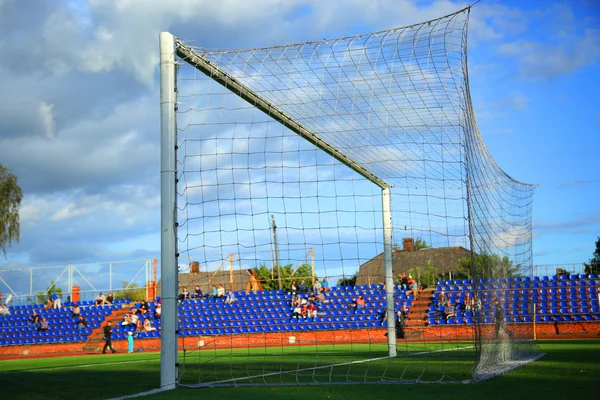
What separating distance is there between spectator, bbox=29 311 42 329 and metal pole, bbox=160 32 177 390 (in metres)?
26.5

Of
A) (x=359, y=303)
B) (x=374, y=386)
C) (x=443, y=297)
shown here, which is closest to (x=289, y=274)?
(x=359, y=303)

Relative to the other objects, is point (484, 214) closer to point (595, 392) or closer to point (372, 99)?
point (372, 99)

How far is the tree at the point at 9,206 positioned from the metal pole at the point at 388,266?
2582cm

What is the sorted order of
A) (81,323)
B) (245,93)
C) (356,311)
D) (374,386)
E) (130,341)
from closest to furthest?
(374,386), (245,93), (356,311), (130,341), (81,323)

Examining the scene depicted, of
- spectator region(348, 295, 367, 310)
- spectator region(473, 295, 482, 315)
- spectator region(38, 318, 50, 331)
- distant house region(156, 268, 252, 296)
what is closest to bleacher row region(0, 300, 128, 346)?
spectator region(38, 318, 50, 331)

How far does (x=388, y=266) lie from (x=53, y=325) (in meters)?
24.6

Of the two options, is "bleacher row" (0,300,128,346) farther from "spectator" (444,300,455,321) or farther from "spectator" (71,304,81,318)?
"spectator" (444,300,455,321)

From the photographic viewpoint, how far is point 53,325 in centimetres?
3206

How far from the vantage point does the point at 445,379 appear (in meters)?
8.51

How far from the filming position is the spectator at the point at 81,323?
30953 millimetres

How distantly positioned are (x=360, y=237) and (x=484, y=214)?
2.64 metres

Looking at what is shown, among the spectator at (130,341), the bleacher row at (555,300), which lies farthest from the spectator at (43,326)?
the bleacher row at (555,300)

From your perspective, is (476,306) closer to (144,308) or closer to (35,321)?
(144,308)

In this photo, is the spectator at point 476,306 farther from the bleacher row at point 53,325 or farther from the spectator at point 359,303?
the bleacher row at point 53,325
